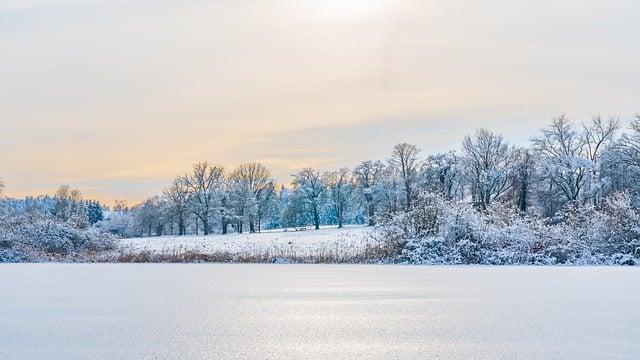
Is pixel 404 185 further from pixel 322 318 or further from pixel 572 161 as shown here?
pixel 322 318

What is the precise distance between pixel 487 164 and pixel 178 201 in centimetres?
3048

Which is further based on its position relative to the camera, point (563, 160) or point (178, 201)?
point (178, 201)

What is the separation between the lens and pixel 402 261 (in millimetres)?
21000

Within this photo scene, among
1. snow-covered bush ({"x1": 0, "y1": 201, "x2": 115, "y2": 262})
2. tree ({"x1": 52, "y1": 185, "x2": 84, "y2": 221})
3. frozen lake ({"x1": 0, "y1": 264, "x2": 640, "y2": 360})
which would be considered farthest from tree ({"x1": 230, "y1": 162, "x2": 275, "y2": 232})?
frozen lake ({"x1": 0, "y1": 264, "x2": 640, "y2": 360})

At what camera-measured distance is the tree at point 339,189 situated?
74.1 metres

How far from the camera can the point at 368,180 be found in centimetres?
7094

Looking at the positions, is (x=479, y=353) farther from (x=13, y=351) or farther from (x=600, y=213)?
(x=600, y=213)

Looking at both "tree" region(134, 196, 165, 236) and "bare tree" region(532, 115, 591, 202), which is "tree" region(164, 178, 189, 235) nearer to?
"tree" region(134, 196, 165, 236)

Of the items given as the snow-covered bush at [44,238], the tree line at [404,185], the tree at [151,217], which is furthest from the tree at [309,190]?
the snow-covered bush at [44,238]

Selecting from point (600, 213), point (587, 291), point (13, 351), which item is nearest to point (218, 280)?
point (587, 291)

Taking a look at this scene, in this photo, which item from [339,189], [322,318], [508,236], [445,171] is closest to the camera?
[322,318]

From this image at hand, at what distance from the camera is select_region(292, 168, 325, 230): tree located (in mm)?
72000

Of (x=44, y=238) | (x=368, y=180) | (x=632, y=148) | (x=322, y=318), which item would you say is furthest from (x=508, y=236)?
(x=368, y=180)

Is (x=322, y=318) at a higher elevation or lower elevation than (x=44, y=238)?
lower
